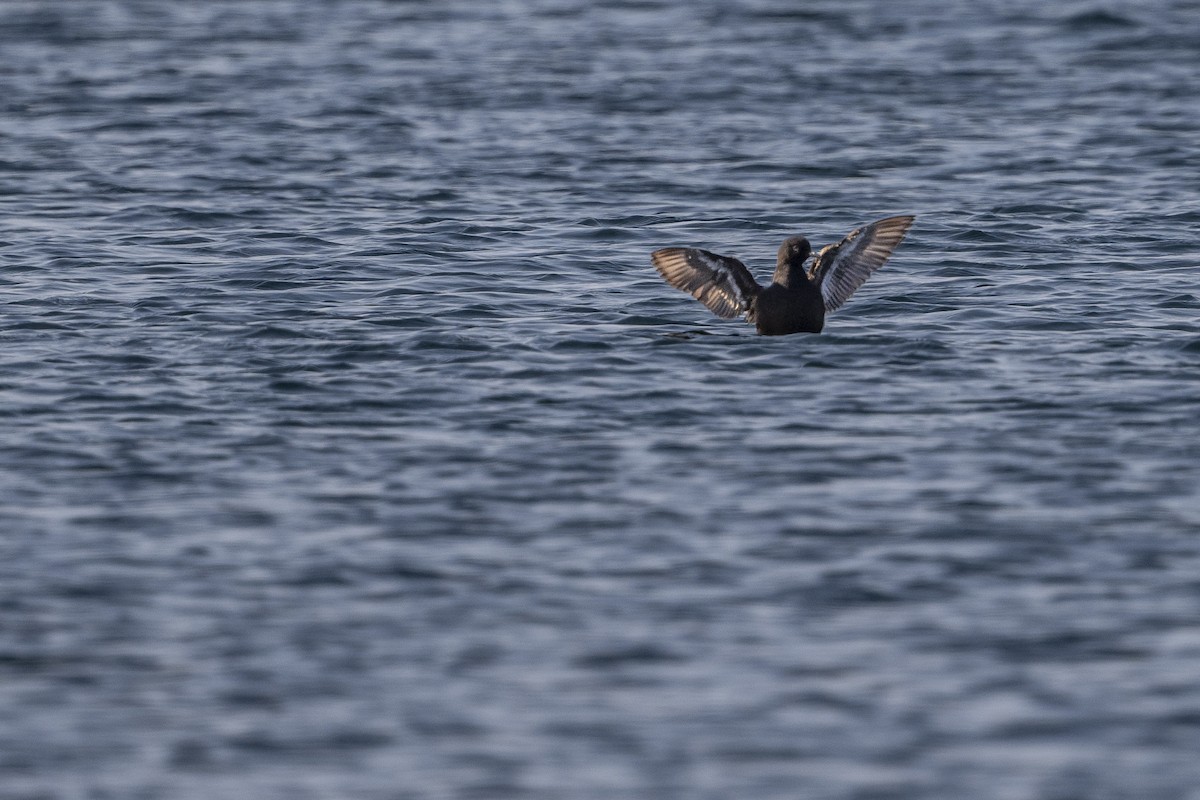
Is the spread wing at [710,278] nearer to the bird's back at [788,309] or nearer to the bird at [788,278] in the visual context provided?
the bird at [788,278]

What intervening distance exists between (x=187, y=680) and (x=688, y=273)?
7.52m

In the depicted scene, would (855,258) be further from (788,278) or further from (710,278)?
(710,278)

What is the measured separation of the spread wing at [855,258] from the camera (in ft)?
53.4

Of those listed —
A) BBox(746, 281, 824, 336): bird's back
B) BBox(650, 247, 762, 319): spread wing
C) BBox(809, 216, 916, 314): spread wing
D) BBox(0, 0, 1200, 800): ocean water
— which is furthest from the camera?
BBox(809, 216, 916, 314): spread wing

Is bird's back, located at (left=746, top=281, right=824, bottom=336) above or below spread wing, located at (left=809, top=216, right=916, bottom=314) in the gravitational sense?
below

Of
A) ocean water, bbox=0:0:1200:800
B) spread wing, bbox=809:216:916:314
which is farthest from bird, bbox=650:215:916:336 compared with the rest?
ocean water, bbox=0:0:1200:800

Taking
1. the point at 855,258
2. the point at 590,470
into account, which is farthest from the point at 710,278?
the point at 590,470

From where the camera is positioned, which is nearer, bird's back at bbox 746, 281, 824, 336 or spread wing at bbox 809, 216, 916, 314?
bird's back at bbox 746, 281, 824, 336

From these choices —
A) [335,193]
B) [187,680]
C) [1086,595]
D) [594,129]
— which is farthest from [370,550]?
[594,129]

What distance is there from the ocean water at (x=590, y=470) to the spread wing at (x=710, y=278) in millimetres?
528

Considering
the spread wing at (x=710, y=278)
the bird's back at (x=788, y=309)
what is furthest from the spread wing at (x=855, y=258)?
the spread wing at (x=710, y=278)

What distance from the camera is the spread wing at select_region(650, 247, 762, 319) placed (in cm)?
1583

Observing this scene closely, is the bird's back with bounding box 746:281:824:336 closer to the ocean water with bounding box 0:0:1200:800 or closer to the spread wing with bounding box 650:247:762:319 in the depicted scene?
the spread wing with bounding box 650:247:762:319

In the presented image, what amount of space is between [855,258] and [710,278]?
1.30 metres
